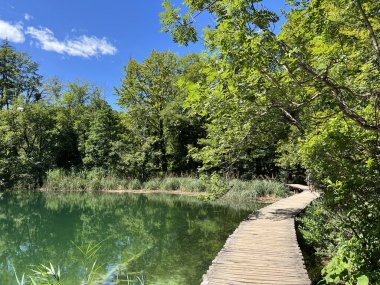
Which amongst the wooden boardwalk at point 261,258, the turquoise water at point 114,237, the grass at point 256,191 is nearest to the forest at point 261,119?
the wooden boardwalk at point 261,258

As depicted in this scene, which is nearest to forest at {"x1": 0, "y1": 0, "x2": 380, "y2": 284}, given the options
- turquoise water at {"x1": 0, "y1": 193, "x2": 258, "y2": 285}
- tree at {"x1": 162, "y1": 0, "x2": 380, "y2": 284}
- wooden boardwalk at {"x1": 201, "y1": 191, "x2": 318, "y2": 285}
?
tree at {"x1": 162, "y1": 0, "x2": 380, "y2": 284}

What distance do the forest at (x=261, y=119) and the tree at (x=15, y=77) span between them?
7.68 m

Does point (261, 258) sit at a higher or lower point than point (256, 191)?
lower

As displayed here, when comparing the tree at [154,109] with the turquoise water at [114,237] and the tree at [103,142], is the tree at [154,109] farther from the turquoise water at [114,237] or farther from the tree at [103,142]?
the turquoise water at [114,237]

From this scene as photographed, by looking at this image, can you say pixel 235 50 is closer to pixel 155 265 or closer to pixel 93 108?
pixel 155 265

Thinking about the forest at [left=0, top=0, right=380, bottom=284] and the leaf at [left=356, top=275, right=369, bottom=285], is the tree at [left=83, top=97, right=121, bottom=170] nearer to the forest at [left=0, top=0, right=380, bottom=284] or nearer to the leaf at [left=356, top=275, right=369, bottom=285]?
the forest at [left=0, top=0, right=380, bottom=284]

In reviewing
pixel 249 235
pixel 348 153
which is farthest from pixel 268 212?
pixel 348 153

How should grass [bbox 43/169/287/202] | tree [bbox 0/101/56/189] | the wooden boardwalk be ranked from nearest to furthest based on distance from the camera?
the wooden boardwalk, grass [bbox 43/169/287/202], tree [bbox 0/101/56/189]

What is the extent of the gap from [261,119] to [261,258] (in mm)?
2059

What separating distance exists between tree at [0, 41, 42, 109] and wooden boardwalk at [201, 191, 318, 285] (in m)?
26.2

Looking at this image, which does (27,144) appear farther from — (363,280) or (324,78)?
(363,280)

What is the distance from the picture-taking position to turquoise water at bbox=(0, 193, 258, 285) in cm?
629

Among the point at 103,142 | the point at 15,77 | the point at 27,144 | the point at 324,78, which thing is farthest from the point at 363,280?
the point at 15,77

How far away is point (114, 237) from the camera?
929 cm
